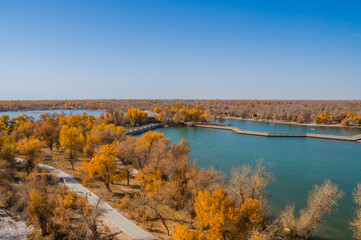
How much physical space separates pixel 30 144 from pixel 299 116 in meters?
101

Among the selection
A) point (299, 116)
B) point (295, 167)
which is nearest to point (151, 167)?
point (295, 167)

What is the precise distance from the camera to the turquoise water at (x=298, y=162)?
2291 cm

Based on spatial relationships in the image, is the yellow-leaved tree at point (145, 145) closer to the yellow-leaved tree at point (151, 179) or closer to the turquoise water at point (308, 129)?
the yellow-leaved tree at point (151, 179)

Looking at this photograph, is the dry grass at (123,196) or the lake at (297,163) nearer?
the dry grass at (123,196)

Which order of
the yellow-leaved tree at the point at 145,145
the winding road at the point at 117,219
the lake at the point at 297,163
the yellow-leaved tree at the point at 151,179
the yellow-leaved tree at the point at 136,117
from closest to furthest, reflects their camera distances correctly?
the winding road at the point at 117,219, the yellow-leaved tree at the point at 151,179, the lake at the point at 297,163, the yellow-leaved tree at the point at 145,145, the yellow-leaved tree at the point at 136,117

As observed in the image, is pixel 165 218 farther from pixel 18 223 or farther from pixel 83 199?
pixel 18 223

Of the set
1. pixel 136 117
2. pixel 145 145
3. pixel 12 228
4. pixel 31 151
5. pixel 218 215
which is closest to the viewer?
pixel 218 215

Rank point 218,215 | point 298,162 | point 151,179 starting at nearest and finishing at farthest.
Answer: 1. point 218,215
2. point 151,179
3. point 298,162

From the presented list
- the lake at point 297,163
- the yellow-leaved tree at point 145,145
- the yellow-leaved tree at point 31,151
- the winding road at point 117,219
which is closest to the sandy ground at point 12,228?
the winding road at point 117,219

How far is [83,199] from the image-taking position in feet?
66.8

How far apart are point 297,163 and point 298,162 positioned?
896 mm

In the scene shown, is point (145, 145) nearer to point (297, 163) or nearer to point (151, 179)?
point (151, 179)

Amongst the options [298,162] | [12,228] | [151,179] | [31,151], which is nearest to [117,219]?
[151,179]

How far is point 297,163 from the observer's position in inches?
1527
